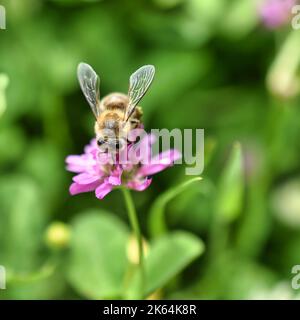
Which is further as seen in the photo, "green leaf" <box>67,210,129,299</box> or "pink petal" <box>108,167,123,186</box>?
"green leaf" <box>67,210,129,299</box>

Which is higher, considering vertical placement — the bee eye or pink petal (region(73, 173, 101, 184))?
the bee eye

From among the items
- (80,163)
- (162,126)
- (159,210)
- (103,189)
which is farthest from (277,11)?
(103,189)

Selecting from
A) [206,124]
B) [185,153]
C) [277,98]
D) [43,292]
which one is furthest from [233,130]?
[43,292]


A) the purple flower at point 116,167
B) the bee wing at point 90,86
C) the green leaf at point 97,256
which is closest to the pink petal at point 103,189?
the purple flower at point 116,167

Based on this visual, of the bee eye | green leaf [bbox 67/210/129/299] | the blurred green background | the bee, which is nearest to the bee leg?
the bee

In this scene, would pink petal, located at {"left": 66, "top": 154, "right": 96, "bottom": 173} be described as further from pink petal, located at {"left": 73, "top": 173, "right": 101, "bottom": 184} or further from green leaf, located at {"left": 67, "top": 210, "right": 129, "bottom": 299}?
green leaf, located at {"left": 67, "top": 210, "right": 129, "bottom": 299}
